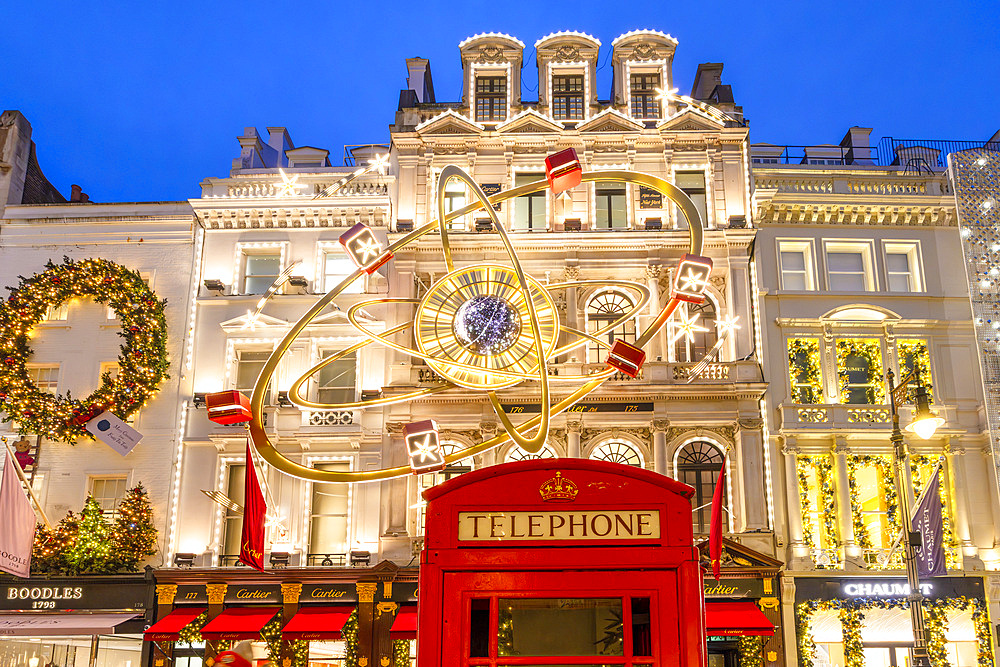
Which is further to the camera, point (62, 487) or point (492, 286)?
point (62, 487)

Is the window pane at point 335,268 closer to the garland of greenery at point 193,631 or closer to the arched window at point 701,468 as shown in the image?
the garland of greenery at point 193,631

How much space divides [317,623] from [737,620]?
9337 mm

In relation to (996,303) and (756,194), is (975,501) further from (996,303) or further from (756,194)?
(756,194)

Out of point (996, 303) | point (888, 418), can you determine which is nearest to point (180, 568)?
point (888, 418)

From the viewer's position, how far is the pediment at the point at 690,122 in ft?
82.7

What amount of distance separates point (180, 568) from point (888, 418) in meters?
17.6

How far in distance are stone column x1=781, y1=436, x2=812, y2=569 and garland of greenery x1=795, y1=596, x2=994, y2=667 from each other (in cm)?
99

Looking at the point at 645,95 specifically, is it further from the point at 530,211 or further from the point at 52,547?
the point at 52,547

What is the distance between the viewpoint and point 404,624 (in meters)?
21.0

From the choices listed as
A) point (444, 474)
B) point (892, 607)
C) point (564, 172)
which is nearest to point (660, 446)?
point (444, 474)

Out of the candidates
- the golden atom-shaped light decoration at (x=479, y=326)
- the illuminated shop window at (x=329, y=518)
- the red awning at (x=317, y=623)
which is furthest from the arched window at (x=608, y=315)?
the red awning at (x=317, y=623)

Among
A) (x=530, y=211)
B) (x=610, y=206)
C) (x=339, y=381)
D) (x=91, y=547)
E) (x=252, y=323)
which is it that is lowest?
(x=91, y=547)

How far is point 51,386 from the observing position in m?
24.7

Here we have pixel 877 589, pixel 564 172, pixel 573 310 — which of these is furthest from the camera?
pixel 573 310
